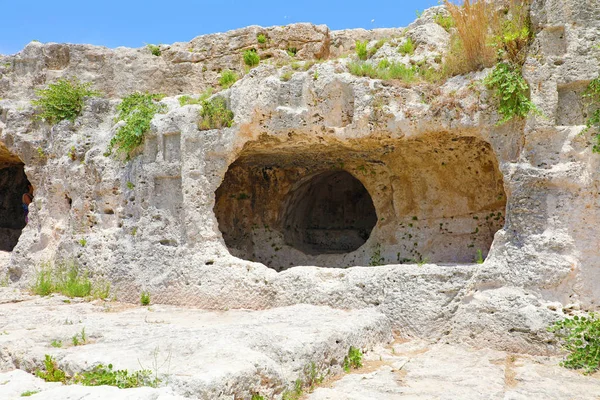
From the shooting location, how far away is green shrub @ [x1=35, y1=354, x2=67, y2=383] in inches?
164

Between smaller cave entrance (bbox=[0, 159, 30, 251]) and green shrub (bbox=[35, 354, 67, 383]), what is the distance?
11999 millimetres

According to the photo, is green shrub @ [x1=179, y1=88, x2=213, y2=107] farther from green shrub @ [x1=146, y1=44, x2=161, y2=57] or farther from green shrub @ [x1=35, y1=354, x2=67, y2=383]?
green shrub @ [x1=35, y1=354, x2=67, y2=383]

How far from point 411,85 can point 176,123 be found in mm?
3645

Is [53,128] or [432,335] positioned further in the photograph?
[53,128]

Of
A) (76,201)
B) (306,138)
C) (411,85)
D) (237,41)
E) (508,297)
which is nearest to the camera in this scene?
(508,297)

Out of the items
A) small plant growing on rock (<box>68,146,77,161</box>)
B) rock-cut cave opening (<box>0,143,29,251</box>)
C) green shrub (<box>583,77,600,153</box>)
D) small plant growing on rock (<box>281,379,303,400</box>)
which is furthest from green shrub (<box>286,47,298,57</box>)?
rock-cut cave opening (<box>0,143,29,251</box>)

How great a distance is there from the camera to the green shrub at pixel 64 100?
10.1 m

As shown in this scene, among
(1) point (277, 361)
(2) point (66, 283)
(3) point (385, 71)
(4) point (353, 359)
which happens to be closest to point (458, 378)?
(4) point (353, 359)

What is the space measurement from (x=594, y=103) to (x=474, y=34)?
64.8 inches

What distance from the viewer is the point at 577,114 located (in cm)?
618

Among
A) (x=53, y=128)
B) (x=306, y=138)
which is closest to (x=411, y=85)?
(x=306, y=138)

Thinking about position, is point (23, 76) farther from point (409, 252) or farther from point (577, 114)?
point (577, 114)

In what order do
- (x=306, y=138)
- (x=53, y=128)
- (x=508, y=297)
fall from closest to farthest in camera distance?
(x=508, y=297), (x=306, y=138), (x=53, y=128)

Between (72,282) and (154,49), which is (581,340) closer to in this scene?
(72,282)
